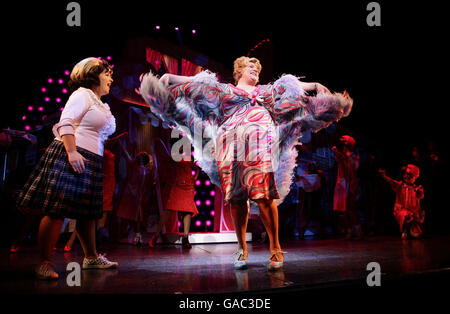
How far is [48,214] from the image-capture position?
2.03 metres

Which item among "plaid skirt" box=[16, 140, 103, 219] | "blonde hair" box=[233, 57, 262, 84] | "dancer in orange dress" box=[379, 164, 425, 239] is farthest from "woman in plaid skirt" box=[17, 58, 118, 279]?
"dancer in orange dress" box=[379, 164, 425, 239]

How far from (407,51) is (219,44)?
12.0ft

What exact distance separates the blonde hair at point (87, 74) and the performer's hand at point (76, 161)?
2.01 ft

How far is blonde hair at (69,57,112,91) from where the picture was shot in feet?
7.82

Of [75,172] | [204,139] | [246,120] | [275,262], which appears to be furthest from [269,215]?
[75,172]

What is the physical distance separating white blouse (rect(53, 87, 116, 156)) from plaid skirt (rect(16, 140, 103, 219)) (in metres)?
0.08

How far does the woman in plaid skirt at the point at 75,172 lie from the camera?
2.03 m

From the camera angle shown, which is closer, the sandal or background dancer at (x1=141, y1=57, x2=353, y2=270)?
the sandal

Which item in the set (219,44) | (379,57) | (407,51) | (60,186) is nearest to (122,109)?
(219,44)

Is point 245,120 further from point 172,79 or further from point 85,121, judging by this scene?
point 85,121

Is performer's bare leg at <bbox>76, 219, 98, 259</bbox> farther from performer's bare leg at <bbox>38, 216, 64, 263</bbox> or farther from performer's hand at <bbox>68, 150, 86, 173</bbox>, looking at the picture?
performer's hand at <bbox>68, 150, 86, 173</bbox>

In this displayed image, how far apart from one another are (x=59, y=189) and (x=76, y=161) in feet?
0.69

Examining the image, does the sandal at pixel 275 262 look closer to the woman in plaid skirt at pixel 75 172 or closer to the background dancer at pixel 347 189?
the woman in plaid skirt at pixel 75 172

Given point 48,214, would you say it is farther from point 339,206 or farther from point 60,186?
point 339,206
